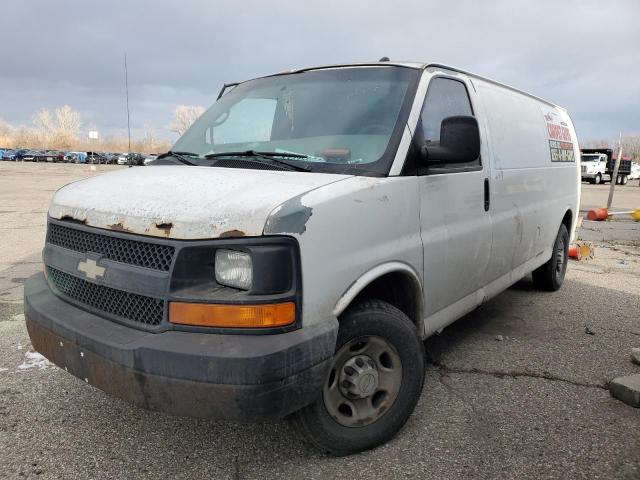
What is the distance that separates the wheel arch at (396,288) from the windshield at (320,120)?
51 centimetres

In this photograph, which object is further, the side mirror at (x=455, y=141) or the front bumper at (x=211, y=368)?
the side mirror at (x=455, y=141)

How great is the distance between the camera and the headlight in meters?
2.05

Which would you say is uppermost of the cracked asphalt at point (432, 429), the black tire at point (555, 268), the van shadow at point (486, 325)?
the black tire at point (555, 268)

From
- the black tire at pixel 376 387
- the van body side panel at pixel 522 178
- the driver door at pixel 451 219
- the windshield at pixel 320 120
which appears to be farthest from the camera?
the van body side panel at pixel 522 178

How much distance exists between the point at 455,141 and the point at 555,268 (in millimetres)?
3530

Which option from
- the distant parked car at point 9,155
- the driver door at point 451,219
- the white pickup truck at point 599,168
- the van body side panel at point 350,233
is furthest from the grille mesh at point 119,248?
the distant parked car at point 9,155

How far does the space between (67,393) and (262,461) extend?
4.84 ft

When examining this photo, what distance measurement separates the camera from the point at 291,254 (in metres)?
2.06

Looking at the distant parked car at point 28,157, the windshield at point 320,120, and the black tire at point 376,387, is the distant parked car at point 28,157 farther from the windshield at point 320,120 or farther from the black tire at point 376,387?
the black tire at point 376,387

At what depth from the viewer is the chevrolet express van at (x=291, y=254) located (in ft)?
6.68

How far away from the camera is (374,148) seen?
2.73m

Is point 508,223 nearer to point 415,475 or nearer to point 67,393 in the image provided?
point 415,475

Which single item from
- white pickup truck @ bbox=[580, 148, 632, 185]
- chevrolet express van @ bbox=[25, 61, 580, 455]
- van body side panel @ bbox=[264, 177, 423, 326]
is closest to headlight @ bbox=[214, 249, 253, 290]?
chevrolet express van @ bbox=[25, 61, 580, 455]

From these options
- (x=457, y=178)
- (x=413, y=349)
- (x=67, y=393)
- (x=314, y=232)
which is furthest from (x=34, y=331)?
(x=457, y=178)
